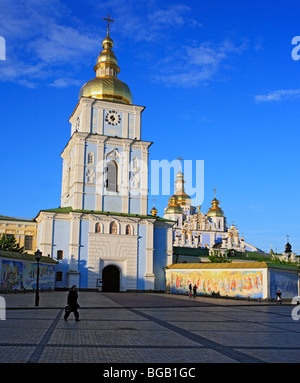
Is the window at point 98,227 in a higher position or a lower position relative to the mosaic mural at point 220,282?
higher

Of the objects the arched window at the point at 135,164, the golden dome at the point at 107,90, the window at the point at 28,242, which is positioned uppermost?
the golden dome at the point at 107,90

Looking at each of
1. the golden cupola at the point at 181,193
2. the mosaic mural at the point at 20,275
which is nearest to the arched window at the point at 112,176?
the mosaic mural at the point at 20,275

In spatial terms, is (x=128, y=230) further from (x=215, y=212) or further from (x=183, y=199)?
(x=183, y=199)

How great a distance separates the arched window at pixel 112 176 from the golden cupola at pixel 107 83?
7.06 m

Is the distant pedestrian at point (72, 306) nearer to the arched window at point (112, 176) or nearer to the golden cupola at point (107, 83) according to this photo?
the arched window at point (112, 176)

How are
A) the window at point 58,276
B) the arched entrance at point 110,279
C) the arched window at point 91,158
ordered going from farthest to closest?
the arched window at point 91,158 < the arched entrance at point 110,279 < the window at point 58,276

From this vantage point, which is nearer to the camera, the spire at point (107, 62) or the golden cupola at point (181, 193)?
the spire at point (107, 62)

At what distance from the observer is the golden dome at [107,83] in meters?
47.6

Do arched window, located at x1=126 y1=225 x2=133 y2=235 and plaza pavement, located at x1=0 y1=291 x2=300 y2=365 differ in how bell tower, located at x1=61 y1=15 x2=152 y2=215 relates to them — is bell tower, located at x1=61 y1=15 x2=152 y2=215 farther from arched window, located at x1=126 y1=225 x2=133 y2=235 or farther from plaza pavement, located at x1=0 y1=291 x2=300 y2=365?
plaza pavement, located at x1=0 y1=291 x2=300 y2=365

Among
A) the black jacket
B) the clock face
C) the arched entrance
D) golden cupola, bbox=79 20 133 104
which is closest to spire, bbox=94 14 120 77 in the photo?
golden cupola, bbox=79 20 133 104

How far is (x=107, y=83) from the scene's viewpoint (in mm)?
47875

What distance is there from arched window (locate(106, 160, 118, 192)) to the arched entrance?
7.89 metres

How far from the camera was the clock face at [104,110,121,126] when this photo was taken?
153 ft
